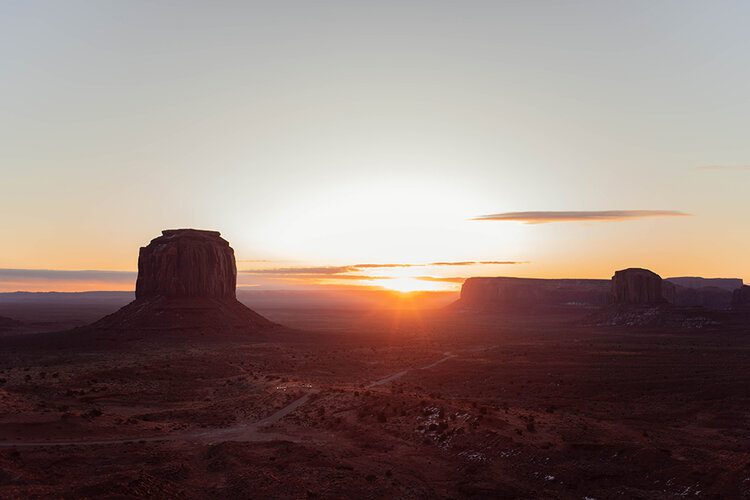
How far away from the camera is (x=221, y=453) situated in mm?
31547

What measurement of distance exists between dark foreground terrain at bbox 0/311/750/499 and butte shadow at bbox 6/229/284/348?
23.0 m

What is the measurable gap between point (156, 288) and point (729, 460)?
101880mm

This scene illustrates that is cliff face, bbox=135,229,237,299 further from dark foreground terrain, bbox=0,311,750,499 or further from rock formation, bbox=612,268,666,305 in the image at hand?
rock formation, bbox=612,268,666,305

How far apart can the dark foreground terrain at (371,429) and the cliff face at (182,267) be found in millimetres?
34253

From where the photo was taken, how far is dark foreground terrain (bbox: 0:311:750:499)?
2695 centimetres

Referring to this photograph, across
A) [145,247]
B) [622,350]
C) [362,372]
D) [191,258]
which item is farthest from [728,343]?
[145,247]

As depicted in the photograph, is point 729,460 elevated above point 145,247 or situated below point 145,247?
below

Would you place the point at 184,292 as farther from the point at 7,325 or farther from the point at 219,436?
the point at 219,436

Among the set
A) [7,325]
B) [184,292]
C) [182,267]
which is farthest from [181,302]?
[7,325]

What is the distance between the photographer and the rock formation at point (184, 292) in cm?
10012

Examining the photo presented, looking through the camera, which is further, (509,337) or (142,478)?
(509,337)

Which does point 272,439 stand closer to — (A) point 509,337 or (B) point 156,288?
(B) point 156,288

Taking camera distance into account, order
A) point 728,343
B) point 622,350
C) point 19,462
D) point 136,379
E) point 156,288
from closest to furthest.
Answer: point 19,462 → point 136,379 → point 622,350 → point 728,343 → point 156,288

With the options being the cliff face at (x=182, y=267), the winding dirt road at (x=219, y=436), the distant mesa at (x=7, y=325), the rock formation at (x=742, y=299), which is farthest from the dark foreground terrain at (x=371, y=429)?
the rock formation at (x=742, y=299)
